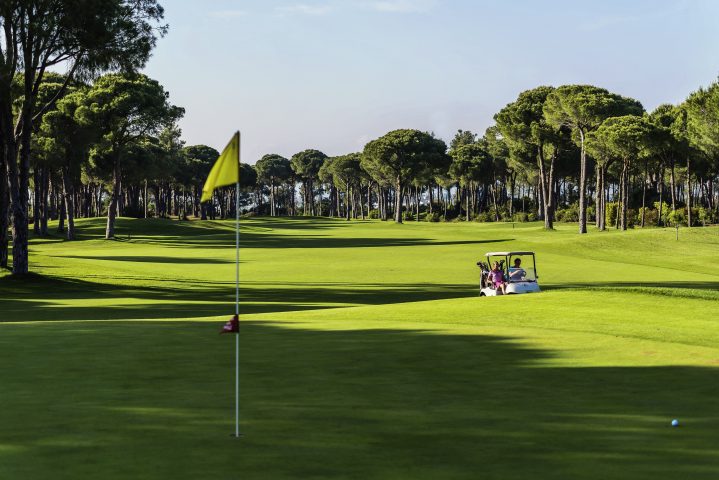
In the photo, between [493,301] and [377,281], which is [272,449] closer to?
[493,301]

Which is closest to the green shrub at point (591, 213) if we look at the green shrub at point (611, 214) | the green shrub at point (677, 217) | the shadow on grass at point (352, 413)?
the green shrub at point (611, 214)

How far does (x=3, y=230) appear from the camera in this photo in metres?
45.8

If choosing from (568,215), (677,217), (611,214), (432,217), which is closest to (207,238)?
(611,214)

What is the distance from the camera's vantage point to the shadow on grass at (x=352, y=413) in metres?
8.06

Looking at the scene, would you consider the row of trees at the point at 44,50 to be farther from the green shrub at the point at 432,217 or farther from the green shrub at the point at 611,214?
the green shrub at the point at 432,217

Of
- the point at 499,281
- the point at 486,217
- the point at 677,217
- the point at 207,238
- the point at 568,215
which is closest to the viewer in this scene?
the point at 499,281

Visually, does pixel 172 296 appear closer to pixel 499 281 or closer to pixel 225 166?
pixel 499 281

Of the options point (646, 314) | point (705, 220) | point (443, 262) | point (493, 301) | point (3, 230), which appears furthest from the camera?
point (705, 220)

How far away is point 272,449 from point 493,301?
17.8m

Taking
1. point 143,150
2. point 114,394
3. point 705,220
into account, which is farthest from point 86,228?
point 114,394

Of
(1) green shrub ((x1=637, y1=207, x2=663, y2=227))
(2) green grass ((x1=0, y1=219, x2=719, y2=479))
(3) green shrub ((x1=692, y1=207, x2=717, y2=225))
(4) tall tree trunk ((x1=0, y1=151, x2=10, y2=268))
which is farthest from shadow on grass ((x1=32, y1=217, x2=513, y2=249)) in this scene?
(2) green grass ((x1=0, y1=219, x2=719, y2=479))

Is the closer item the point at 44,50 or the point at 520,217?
the point at 44,50

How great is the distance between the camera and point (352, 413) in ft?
33.9

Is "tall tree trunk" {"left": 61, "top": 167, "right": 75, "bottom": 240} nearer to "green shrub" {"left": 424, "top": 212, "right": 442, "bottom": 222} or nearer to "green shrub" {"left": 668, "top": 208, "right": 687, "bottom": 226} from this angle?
"green shrub" {"left": 668, "top": 208, "right": 687, "bottom": 226}
